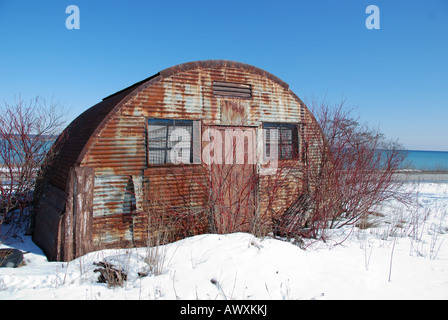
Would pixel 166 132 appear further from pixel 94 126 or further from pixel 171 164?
pixel 94 126

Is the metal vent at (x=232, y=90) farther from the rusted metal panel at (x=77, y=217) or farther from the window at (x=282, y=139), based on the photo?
the rusted metal panel at (x=77, y=217)

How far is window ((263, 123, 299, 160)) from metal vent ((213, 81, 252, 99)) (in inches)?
42.4

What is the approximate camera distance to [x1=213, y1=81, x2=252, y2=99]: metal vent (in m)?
7.53

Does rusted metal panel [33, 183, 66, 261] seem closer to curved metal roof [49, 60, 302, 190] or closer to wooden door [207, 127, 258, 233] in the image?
curved metal roof [49, 60, 302, 190]

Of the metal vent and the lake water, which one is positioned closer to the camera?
the metal vent

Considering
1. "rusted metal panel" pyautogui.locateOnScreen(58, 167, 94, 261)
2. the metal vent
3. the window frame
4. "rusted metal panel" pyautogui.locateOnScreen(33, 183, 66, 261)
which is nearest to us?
"rusted metal panel" pyautogui.locateOnScreen(58, 167, 94, 261)

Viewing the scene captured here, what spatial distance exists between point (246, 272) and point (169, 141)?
358 cm

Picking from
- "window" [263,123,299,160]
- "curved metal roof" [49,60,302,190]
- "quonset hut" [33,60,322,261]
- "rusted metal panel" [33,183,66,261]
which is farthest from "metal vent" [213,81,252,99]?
"rusted metal panel" [33,183,66,261]

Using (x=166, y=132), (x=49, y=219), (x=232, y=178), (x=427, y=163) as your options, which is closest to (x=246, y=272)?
(x=232, y=178)

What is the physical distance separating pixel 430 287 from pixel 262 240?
297 cm

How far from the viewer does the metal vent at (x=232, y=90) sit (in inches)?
296

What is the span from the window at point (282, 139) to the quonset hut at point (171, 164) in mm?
38
